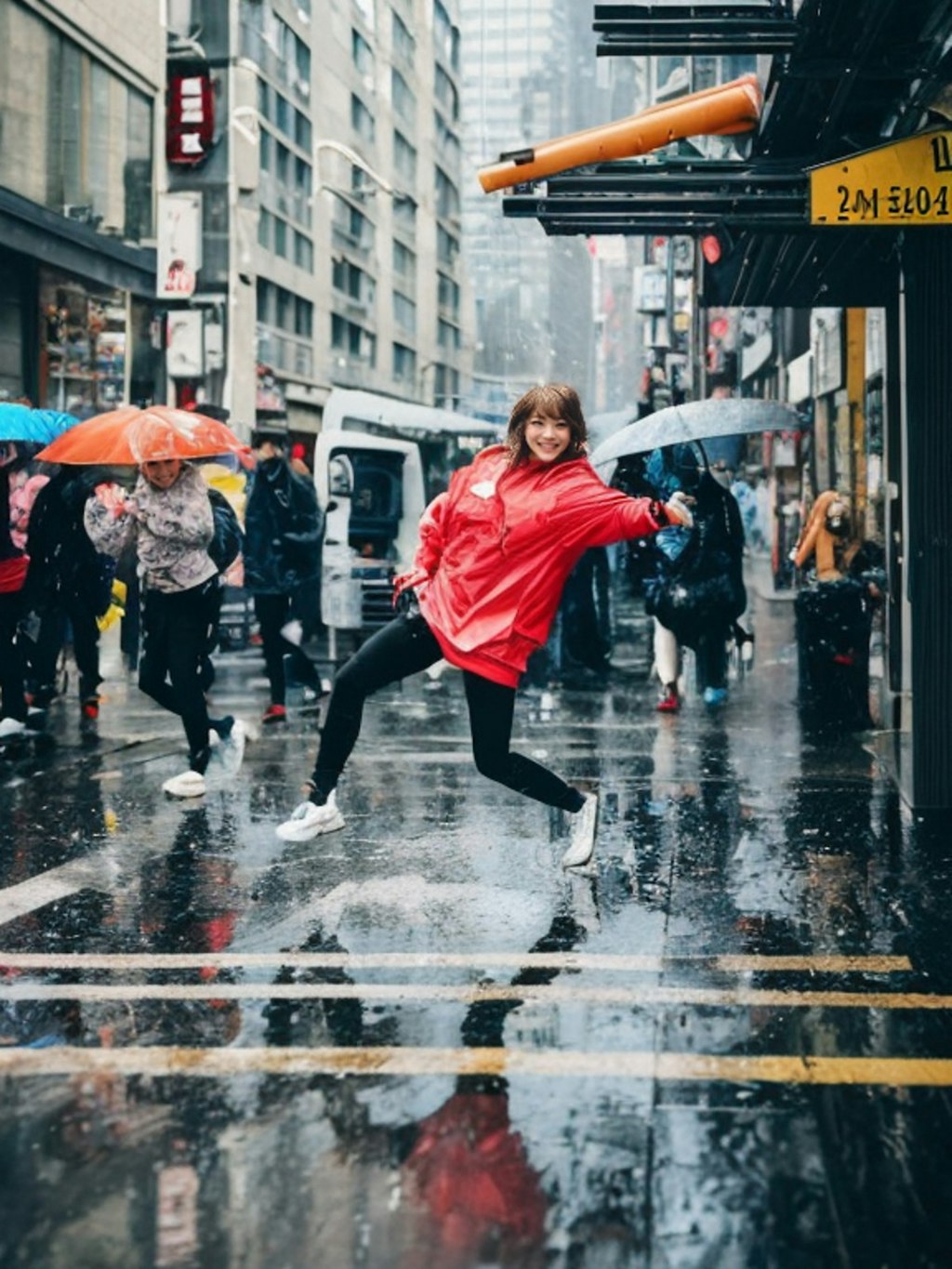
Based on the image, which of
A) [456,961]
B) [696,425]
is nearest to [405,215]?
[696,425]

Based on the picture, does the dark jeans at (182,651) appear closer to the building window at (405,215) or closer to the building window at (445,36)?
the building window at (405,215)

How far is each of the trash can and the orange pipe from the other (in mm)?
3778

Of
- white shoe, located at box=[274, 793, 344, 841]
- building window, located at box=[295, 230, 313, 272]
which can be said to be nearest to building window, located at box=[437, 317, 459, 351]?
building window, located at box=[295, 230, 313, 272]

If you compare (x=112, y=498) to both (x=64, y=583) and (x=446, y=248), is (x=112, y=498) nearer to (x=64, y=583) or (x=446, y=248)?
(x=64, y=583)

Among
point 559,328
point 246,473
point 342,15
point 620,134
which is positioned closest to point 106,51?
point 246,473

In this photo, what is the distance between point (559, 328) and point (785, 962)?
180790 mm

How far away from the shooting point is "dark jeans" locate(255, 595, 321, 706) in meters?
12.2

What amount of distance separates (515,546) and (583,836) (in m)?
1.23

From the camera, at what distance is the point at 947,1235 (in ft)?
10.7

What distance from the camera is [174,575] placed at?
8.72 meters

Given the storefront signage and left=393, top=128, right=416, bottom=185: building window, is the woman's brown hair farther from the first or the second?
left=393, top=128, right=416, bottom=185: building window

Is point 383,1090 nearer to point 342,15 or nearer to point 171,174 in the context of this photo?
point 171,174

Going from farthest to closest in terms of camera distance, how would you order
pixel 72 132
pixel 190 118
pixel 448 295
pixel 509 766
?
1. pixel 448 295
2. pixel 190 118
3. pixel 72 132
4. pixel 509 766

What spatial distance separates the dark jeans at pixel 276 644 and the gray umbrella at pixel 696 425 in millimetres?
3194
